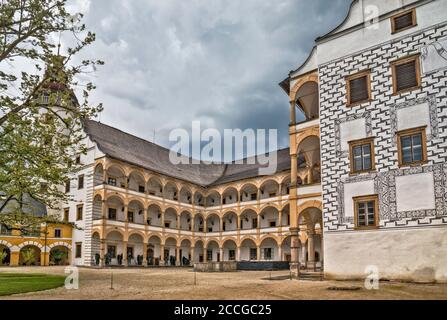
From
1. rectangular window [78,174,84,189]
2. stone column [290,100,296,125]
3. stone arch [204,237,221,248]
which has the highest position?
stone column [290,100,296,125]

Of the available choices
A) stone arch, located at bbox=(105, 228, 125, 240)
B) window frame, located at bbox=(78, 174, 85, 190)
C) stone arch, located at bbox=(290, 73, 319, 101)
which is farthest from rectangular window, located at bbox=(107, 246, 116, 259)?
stone arch, located at bbox=(290, 73, 319, 101)

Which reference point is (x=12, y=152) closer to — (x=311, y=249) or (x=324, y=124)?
(x=324, y=124)

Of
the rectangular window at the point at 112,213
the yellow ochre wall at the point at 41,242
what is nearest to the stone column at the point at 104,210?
the rectangular window at the point at 112,213

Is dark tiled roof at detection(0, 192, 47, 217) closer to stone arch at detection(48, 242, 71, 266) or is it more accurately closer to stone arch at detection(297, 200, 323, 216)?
stone arch at detection(48, 242, 71, 266)

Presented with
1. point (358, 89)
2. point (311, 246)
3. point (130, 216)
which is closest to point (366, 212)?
point (358, 89)

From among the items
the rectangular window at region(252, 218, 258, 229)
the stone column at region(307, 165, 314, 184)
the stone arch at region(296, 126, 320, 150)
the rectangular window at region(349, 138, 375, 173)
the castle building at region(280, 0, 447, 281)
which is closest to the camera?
the castle building at region(280, 0, 447, 281)

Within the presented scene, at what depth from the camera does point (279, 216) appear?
40.2 metres

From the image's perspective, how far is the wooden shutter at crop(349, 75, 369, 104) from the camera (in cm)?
1748

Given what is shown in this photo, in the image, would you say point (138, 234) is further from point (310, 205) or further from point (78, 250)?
point (310, 205)

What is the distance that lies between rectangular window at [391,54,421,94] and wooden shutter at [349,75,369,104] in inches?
48.5

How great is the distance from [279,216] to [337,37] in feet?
79.3

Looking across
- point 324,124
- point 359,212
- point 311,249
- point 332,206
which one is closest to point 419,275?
point 359,212

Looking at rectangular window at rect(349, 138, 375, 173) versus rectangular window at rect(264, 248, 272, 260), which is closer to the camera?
rectangular window at rect(349, 138, 375, 173)

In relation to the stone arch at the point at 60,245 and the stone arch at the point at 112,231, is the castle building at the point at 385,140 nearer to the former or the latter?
the stone arch at the point at 112,231
